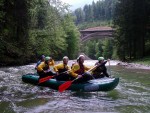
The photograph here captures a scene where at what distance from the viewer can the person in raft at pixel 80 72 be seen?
40.7ft

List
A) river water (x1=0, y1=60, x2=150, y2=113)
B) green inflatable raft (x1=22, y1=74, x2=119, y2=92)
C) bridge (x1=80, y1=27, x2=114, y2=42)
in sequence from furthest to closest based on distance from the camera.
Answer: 1. bridge (x1=80, y1=27, x2=114, y2=42)
2. green inflatable raft (x1=22, y1=74, x2=119, y2=92)
3. river water (x1=0, y1=60, x2=150, y2=113)

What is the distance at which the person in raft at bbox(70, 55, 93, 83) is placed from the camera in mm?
12398

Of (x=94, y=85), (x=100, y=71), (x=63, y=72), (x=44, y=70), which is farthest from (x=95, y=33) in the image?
(x=94, y=85)

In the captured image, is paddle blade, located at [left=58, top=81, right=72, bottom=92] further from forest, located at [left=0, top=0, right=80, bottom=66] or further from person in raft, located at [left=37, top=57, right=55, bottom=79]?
forest, located at [left=0, top=0, right=80, bottom=66]

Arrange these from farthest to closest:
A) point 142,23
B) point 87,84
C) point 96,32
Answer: point 96,32 < point 142,23 < point 87,84

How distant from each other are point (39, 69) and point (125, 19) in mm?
24452

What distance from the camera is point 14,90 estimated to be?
1328cm

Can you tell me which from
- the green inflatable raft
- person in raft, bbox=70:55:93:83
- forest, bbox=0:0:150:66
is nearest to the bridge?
forest, bbox=0:0:150:66

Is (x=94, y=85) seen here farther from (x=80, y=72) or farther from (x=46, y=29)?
(x=46, y=29)

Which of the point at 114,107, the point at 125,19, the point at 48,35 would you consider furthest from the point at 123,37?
the point at 114,107

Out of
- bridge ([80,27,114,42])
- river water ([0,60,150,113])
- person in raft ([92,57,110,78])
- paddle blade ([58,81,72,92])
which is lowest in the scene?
bridge ([80,27,114,42])

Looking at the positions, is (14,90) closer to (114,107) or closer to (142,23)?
(114,107)

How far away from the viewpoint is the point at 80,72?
43.0 feet

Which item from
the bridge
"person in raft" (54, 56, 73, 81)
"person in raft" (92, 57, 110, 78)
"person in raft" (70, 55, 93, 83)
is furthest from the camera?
the bridge
